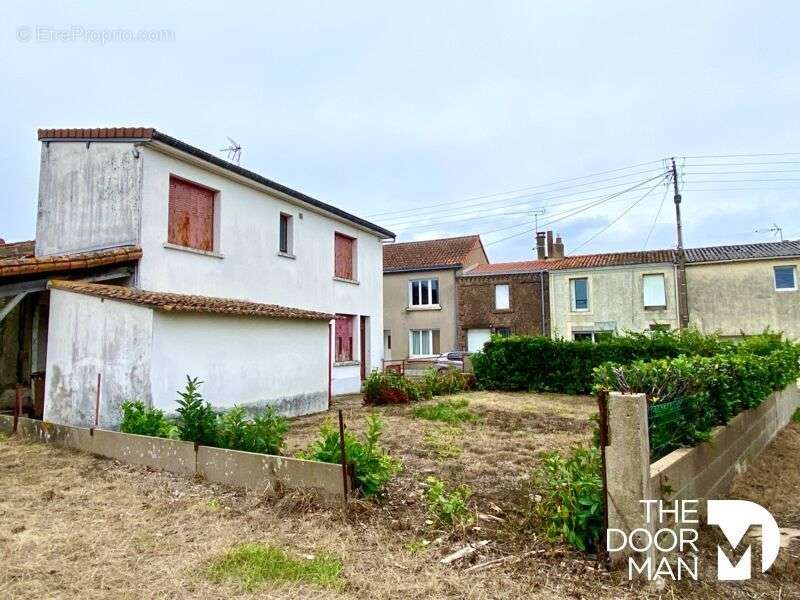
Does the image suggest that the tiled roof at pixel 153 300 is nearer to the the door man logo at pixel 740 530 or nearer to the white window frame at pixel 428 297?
the the door man logo at pixel 740 530

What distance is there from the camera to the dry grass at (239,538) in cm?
351

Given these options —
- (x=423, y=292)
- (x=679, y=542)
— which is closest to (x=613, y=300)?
(x=423, y=292)

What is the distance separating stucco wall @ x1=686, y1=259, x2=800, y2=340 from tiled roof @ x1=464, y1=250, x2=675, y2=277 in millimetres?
1769

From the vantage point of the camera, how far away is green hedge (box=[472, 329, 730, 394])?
51.5 feet

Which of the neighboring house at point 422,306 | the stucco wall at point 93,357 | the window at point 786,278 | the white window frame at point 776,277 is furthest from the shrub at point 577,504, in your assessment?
the window at point 786,278

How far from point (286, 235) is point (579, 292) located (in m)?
18.8

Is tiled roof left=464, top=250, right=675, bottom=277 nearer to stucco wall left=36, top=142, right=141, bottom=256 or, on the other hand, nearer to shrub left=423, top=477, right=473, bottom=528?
stucco wall left=36, top=142, right=141, bottom=256

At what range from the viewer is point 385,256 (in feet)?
104

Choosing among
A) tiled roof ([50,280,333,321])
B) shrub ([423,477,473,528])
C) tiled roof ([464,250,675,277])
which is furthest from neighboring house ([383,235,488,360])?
shrub ([423,477,473,528])

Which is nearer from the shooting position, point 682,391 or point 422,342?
point 682,391

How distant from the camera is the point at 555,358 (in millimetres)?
16891

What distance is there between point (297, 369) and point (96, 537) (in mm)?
7618

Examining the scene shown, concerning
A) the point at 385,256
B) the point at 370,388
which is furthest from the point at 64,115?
the point at 385,256

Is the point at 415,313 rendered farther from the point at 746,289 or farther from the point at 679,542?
the point at 679,542
